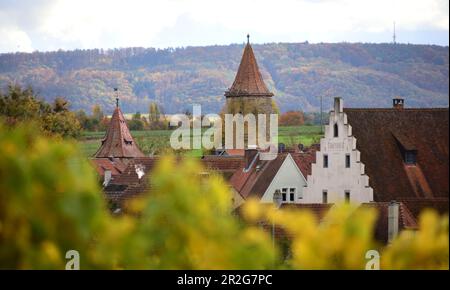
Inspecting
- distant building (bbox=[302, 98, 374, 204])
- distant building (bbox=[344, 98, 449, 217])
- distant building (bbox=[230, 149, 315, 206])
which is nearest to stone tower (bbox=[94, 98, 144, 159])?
distant building (bbox=[230, 149, 315, 206])

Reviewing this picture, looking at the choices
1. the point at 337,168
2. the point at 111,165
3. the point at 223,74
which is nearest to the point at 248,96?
the point at 111,165

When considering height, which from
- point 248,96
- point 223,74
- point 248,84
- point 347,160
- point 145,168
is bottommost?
point 347,160

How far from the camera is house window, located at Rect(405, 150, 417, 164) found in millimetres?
29800

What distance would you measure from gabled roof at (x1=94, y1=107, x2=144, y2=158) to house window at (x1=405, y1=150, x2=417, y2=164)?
4758 centimetres

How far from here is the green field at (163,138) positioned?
75.2 m

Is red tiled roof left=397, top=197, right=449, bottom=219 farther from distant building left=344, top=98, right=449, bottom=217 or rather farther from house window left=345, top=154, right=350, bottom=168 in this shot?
house window left=345, top=154, right=350, bottom=168

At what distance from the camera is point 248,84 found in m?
79.9

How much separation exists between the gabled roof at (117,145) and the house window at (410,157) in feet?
156

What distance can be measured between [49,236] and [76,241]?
0.15 meters

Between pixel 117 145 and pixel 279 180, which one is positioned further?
pixel 117 145

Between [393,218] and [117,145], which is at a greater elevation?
[117,145]

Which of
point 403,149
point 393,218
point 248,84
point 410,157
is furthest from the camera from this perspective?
point 248,84

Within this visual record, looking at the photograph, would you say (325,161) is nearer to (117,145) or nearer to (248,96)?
(248,96)

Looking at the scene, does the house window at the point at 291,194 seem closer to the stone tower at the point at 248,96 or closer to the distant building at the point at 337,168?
the distant building at the point at 337,168
